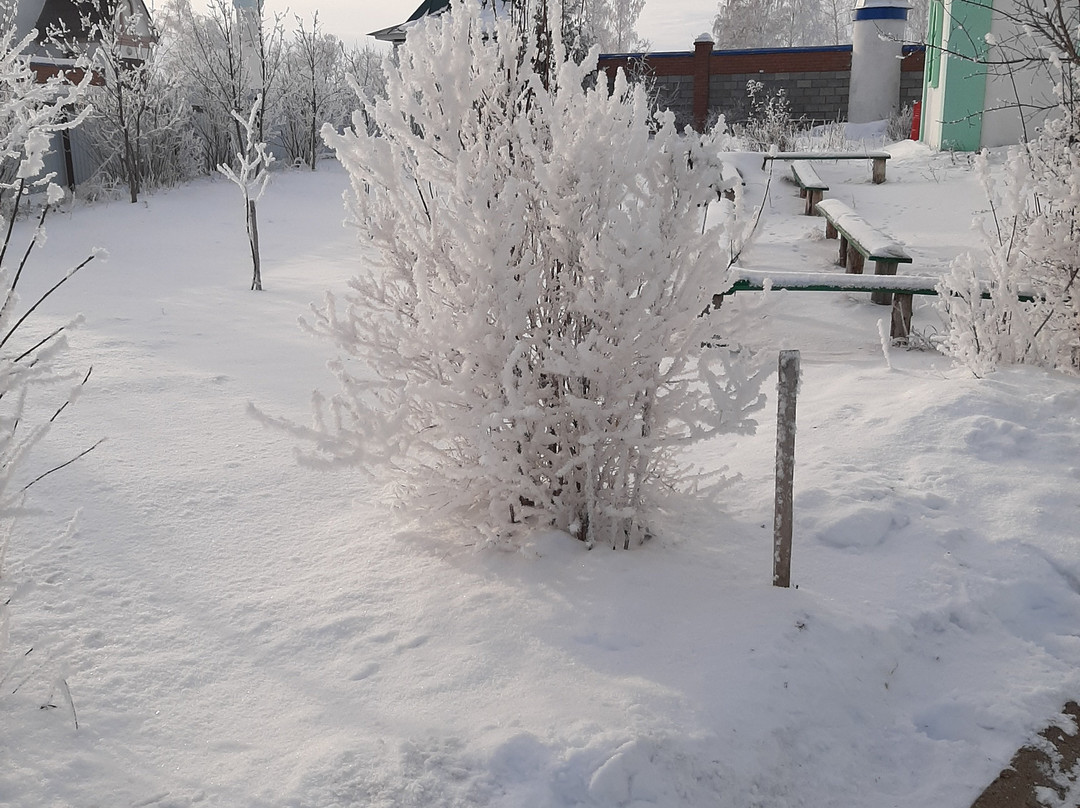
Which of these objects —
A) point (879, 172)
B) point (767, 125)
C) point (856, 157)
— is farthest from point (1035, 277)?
point (767, 125)

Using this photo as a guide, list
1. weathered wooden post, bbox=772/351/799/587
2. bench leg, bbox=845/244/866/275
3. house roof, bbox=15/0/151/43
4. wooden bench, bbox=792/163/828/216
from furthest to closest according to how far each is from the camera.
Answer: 1. house roof, bbox=15/0/151/43
2. wooden bench, bbox=792/163/828/216
3. bench leg, bbox=845/244/866/275
4. weathered wooden post, bbox=772/351/799/587

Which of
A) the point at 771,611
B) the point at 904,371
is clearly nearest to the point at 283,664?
the point at 771,611

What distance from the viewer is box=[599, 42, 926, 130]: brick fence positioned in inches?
883

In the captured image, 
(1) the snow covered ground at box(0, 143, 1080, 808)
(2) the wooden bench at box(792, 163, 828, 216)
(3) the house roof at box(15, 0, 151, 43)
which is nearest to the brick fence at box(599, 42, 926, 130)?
(3) the house roof at box(15, 0, 151, 43)

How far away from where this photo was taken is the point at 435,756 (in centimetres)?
211

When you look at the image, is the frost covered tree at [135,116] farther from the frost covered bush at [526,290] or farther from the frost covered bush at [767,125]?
the frost covered bush at [526,290]

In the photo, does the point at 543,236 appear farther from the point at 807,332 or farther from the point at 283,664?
the point at 807,332

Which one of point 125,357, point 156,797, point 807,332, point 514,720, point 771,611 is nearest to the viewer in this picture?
point 156,797

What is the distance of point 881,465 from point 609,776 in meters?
2.06

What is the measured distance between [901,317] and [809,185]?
5.04 m

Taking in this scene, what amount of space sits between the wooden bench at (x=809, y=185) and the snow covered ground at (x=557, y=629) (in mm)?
6304

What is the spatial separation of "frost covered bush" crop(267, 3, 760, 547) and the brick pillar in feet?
69.6

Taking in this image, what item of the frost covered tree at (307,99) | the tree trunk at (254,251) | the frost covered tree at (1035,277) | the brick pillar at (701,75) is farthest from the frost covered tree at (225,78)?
the frost covered tree at (1035,277)

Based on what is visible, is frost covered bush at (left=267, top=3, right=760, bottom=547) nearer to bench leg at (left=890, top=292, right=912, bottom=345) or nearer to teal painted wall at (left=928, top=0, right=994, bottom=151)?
bench leg at (left=890, top=292, right=912, bottom=345)
